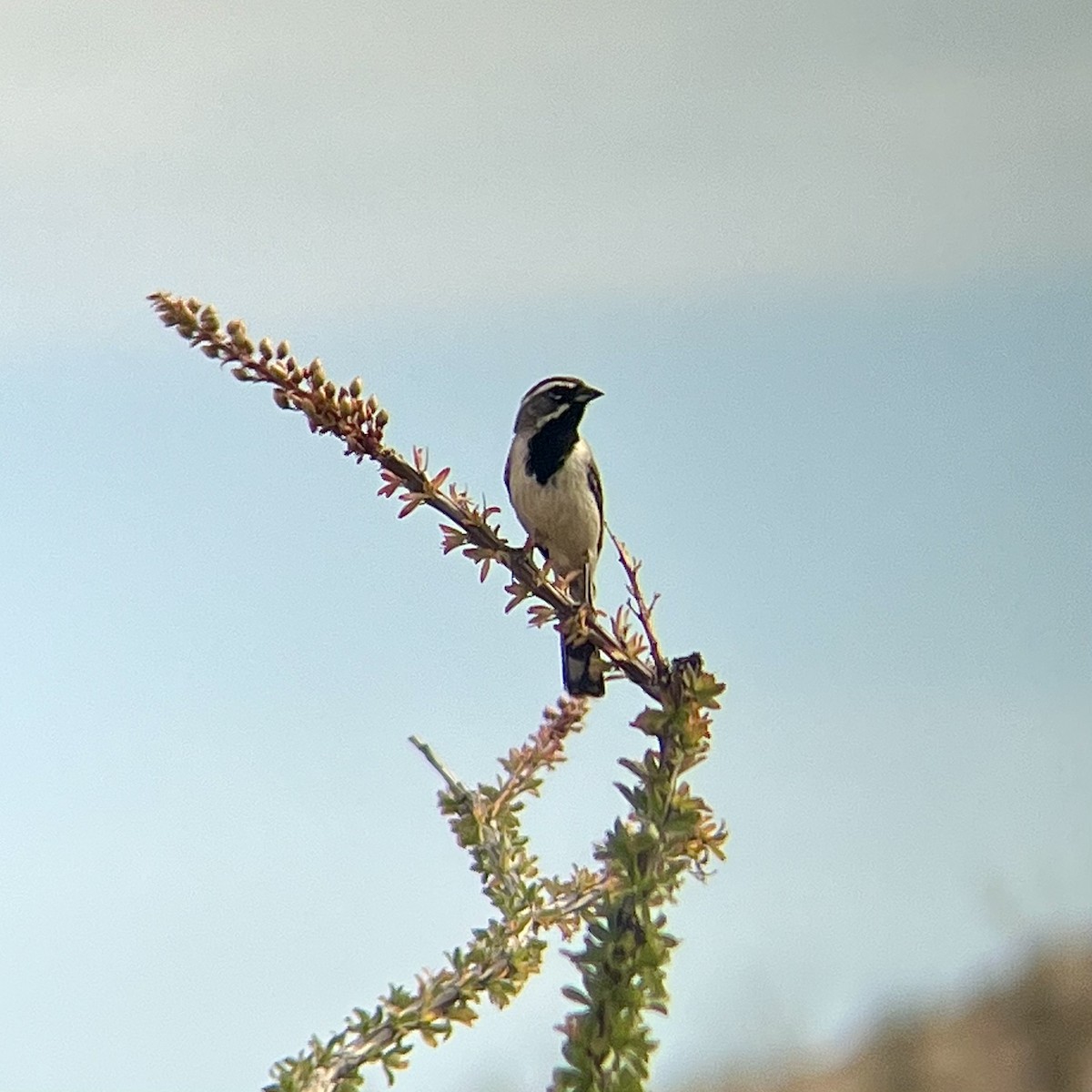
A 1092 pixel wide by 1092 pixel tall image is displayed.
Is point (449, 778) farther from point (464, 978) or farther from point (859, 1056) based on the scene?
point (859, 1056)

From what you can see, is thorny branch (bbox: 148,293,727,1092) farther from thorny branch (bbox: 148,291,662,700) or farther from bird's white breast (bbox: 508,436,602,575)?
bird's white breast (bbox: 508,436,602,575)

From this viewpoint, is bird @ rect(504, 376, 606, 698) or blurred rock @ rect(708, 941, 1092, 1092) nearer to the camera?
bird @ rect(504, 376, 606, 698)

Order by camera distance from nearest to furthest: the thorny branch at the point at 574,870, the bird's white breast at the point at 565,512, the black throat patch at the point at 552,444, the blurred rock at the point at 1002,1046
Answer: the thorny branch at the point at 574,870, the bird's white breast at the point at 565,512, the black throat patch at the point at 552,444, the blurred rock at the point at 1002,1046

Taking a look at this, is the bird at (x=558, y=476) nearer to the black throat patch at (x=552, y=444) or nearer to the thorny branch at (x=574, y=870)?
the black throat patch at (x=552, y=444)

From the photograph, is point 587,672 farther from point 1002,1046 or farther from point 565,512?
point 1002,1046

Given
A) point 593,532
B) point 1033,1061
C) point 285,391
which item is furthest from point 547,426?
point 1033,1061

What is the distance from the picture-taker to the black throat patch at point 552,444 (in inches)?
272

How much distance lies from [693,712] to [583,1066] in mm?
484

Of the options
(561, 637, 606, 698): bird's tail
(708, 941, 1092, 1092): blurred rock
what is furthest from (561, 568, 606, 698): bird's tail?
(708, 941, 1092, 1092): blurred rock

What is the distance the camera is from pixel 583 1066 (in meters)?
2.11

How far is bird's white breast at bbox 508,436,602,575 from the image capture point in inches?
268

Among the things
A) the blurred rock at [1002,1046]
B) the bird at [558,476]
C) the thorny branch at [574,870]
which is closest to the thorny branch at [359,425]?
the thorny branch at [574,870]

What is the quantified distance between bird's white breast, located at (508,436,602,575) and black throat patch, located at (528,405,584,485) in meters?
0.03

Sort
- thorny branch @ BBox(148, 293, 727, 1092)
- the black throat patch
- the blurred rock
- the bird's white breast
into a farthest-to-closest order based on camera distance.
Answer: the blurred rock < the black throat patch < the bird's white breast < thorny branch @ BBox(148, 293, 727, 1092)
